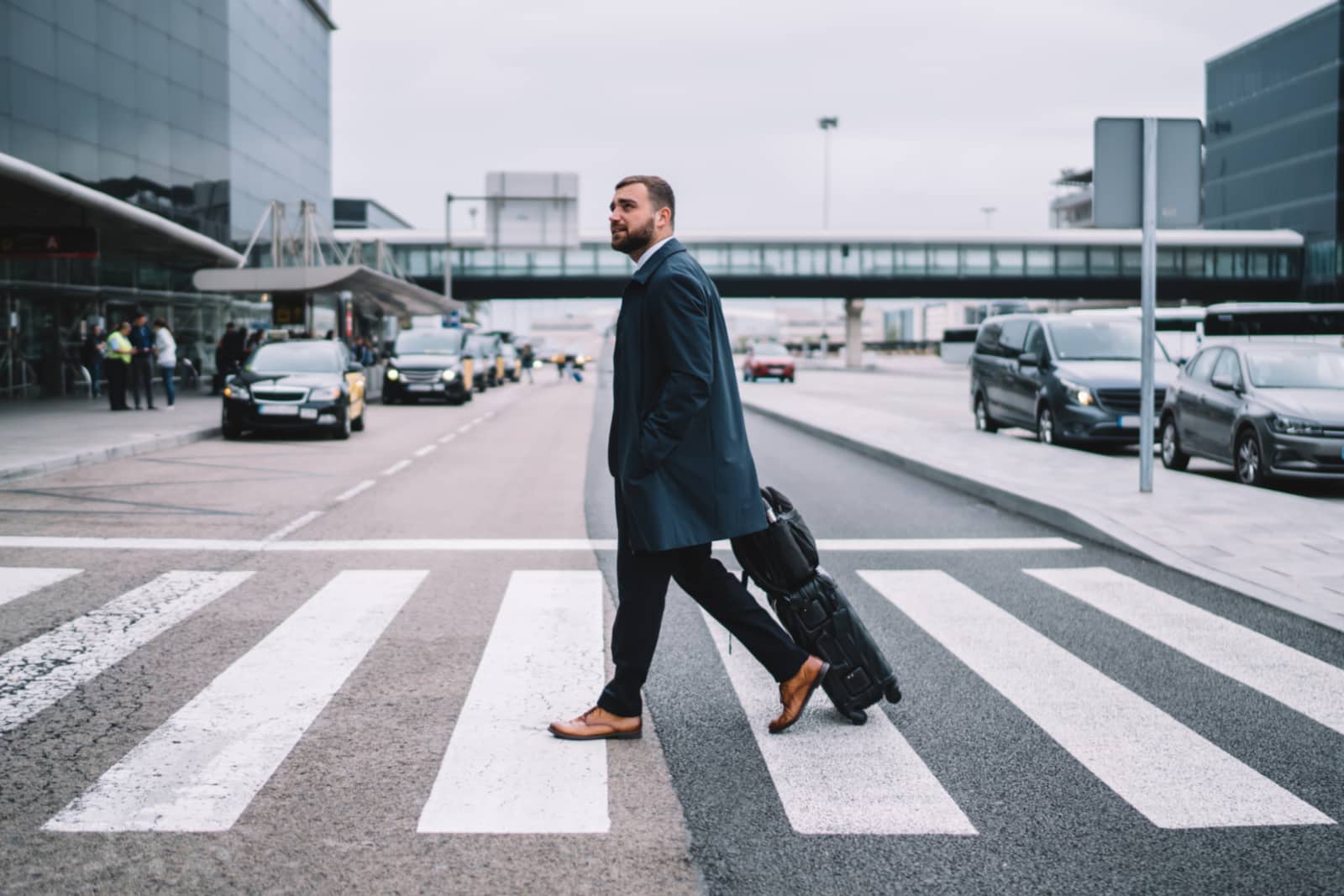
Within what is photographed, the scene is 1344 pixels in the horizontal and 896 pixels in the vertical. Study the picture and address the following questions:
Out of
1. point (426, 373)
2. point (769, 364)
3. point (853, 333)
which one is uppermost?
point (853, 333)

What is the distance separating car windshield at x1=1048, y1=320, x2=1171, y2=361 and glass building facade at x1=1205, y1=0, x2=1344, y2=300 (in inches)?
2120

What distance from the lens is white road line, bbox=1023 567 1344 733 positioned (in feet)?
17.0

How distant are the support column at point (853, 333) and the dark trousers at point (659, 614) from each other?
231 feet

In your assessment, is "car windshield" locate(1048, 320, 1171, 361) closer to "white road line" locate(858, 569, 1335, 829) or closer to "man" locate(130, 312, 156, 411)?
"white road line" locate(858, 569, 1335, 829)

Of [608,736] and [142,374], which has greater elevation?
[142,374]

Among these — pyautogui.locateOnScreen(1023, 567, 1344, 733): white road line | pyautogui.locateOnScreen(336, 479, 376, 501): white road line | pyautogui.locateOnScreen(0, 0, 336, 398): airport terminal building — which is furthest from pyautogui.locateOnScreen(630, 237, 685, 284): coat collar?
pyautogui.locateOnScreen(0, 0, 336, 398): airport terminal building

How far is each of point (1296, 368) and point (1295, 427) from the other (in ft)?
5.49

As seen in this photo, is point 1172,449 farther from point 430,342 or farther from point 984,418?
point 430,342

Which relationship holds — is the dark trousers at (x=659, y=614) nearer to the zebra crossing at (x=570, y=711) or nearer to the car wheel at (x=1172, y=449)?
the zebra crossing at (x=570, y=711)

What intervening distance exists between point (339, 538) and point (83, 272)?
24.0 metres

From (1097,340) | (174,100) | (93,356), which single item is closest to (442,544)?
(1097,340)

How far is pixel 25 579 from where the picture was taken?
7.59m

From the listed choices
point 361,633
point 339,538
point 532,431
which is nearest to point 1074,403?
point 532,431

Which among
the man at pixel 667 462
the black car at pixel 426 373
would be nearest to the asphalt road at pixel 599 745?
the man at pixel 667 462
